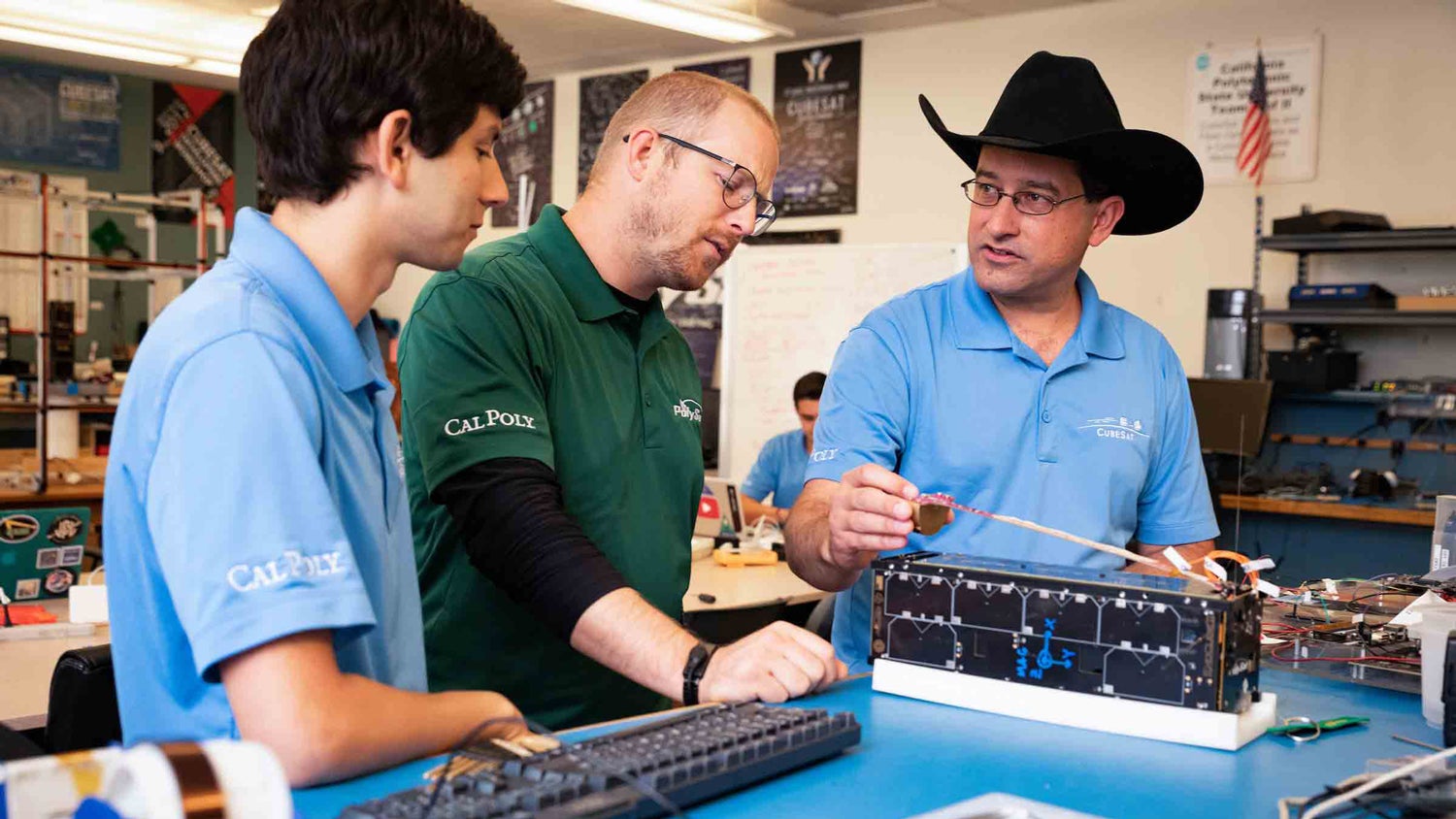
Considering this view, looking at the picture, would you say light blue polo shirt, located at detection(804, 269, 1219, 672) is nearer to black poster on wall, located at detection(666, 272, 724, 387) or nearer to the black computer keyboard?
the black computer keyboard

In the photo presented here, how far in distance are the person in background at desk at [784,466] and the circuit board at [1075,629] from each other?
3883mm

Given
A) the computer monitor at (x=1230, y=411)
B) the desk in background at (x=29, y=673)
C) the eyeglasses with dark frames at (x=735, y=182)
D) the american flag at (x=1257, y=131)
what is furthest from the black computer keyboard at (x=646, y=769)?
the american flag at (x=1257, y=131)

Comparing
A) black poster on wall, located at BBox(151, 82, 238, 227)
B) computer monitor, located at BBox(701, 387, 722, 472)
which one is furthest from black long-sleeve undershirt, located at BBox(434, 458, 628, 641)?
black poster on wall, located at BBox(151, 82, 238, 227)

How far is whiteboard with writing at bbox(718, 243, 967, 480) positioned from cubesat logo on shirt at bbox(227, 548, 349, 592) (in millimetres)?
5755

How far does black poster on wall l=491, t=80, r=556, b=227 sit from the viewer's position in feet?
30.7

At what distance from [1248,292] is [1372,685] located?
4794mm

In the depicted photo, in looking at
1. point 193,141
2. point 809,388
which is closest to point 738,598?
point 809,388

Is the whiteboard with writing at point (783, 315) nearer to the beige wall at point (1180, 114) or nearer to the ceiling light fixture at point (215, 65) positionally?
the beige wall at point (1180, 114)

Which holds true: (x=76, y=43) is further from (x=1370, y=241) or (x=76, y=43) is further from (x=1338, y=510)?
(x=1338, y=510)

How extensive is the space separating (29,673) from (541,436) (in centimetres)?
178

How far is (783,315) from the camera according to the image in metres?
7.23

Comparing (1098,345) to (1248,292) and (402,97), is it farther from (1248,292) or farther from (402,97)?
(1248,292)

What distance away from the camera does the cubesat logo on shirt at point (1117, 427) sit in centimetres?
209

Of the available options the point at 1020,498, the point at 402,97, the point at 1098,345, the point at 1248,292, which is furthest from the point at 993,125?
the point at 1248,292
